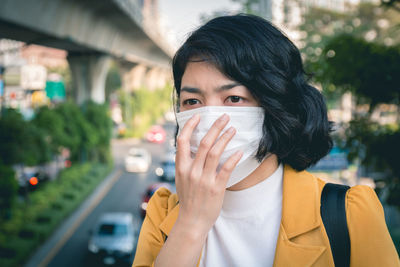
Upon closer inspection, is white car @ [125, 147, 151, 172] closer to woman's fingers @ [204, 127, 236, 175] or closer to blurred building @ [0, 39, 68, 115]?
blurred building @ [0, 39, 68, 115]

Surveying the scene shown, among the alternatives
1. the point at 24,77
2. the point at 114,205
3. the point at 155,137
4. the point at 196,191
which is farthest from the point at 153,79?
the point at 196,191

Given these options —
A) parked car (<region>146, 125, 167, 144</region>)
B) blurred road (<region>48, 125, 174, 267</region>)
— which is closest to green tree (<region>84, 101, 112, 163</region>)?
blurred road (<region>48, 125, 174, 267</region>)

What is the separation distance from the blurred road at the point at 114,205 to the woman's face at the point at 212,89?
1150 cm

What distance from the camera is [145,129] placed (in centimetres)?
4494

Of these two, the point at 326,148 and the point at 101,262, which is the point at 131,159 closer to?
the point at 101,262

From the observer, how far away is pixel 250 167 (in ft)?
6.20

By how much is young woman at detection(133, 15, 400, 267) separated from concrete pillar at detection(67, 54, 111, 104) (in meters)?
21.6

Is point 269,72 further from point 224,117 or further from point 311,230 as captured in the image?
point 311,230

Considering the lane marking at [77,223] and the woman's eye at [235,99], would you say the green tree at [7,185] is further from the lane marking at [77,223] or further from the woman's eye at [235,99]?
the woman's eye at [235,99]

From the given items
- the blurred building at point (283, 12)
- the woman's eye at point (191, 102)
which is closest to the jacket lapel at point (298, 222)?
the woman's eye at point (191, 102)

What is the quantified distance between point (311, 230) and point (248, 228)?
303mm

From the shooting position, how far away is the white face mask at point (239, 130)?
1.79 metres

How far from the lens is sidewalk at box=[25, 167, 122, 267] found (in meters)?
12.4

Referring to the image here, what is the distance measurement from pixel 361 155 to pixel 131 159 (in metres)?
23.5
